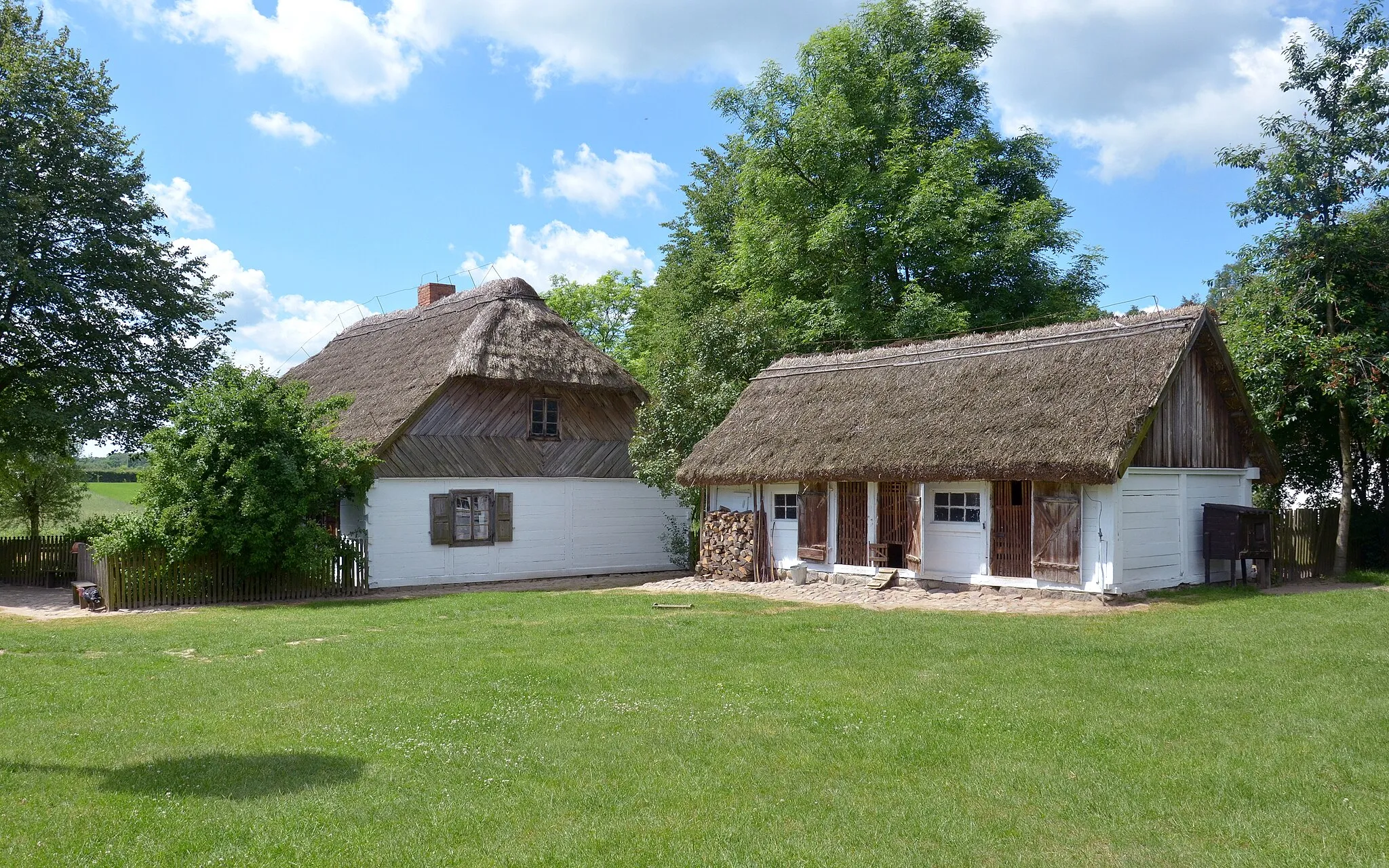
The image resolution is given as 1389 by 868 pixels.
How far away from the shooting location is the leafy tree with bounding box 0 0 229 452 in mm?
22469

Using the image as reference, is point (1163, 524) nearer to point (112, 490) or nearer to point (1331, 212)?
point (1331, 212)

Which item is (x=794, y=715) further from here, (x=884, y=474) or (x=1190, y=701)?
(x=884, y=474)

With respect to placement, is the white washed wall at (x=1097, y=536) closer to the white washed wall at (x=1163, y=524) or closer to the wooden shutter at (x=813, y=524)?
the white washed wall at (x=1163, y=524)

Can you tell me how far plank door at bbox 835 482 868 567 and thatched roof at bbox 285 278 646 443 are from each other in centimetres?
682

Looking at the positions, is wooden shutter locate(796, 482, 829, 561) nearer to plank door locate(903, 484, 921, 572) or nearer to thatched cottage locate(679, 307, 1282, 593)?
thatched cottage locate(679, 307, 1282, 593)

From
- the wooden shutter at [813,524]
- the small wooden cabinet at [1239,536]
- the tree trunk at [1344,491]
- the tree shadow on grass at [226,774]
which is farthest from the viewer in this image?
the wooden shutter at [813,524]

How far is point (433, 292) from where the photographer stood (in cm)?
2931

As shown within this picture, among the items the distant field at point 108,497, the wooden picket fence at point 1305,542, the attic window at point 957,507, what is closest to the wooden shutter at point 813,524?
the attic window at point 957,507

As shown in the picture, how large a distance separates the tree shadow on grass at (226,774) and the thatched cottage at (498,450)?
14.0 m

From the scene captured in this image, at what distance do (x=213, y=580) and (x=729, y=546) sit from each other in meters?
9.86

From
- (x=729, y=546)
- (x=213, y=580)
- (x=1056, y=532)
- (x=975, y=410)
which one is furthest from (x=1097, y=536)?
(x=213, y=580)

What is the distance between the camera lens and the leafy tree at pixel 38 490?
2406 cm

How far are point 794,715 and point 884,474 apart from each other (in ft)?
33.1

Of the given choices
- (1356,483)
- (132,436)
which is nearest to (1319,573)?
(1356,483)
